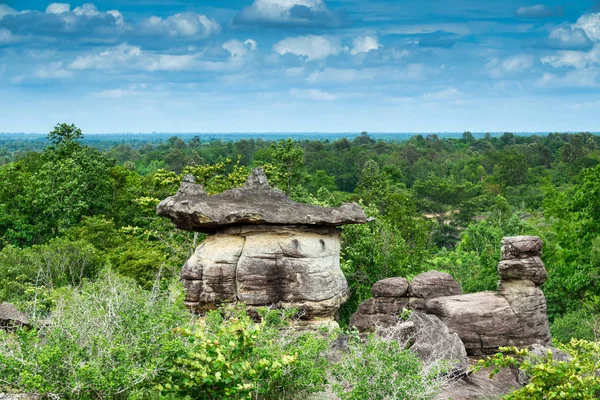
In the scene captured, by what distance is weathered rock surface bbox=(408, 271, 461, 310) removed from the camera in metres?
22.0

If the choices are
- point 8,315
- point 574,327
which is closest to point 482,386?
point 574,327

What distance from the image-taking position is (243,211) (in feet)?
63.7

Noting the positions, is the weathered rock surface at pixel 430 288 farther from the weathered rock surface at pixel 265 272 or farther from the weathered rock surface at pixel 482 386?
the weathered rock surface at pixel 482 386

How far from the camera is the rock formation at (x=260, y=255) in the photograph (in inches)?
768

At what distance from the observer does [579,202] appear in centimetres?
3494

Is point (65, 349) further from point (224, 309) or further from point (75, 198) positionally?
point (75, 198)

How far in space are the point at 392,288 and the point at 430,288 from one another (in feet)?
4.07

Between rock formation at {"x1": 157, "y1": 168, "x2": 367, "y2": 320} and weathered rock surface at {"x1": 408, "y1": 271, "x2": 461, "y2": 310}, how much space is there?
312cm

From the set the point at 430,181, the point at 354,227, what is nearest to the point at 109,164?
the point at 354,227

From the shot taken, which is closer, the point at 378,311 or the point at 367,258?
the point at 378,311

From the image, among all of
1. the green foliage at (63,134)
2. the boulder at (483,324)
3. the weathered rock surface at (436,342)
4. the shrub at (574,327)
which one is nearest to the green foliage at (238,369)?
the weathered rock surface at (436,342)

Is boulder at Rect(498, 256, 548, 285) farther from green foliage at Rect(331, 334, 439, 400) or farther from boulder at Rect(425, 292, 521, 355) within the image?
green foliage at Rect(331, 334, 439, 400)

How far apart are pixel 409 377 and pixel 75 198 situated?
3752 cm

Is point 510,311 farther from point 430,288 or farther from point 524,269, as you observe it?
point 430,288
